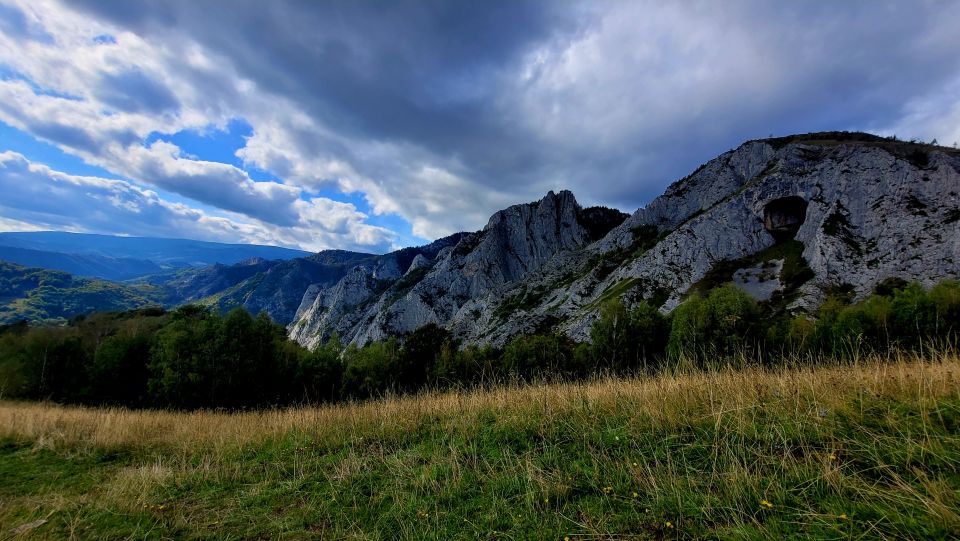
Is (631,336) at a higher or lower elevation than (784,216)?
lower

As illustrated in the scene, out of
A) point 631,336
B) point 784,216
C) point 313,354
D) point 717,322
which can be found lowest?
point 313,354

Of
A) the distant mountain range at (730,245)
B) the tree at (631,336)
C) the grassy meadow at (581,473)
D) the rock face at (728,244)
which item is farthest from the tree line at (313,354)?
the rock face at (728,244)

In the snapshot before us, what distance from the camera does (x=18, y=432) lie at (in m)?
11.0

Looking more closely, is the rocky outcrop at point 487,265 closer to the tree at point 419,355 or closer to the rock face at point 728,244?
the rock face at point 728,244

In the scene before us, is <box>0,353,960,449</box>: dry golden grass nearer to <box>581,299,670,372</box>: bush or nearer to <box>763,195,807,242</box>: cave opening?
<box>581,299,670,372</box>: bush

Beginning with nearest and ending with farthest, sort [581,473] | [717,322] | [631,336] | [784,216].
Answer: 1. [581,473]
2. [717,322]
3. [631,336]
4. [784,216]

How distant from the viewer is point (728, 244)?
107375 mm

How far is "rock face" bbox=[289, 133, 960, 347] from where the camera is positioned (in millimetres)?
79938

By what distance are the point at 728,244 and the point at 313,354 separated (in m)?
109

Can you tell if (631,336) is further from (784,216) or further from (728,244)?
(784,216)

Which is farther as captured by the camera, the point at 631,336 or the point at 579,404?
the point at 631,336

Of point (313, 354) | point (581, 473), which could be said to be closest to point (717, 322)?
point (581, 473)

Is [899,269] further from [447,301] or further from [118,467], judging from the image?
[447,301]

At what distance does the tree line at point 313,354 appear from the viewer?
3662 cm
